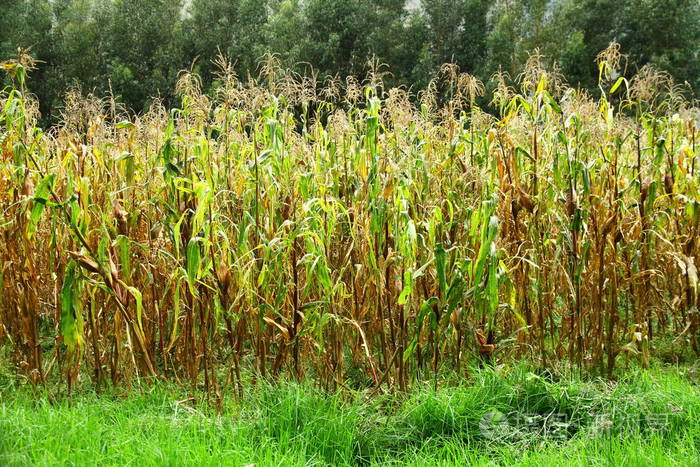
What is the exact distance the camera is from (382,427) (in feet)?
8.28

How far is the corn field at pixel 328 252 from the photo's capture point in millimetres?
2723

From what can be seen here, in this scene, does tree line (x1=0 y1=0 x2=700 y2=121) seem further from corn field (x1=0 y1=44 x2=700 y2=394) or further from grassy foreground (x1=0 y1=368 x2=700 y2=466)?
grassy foreground (x1=0 y1=368 x2=700 y2=466)

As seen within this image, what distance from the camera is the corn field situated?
8.93 feet

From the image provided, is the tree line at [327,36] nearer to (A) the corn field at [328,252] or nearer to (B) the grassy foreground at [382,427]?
(A) the corn field at [328,252]

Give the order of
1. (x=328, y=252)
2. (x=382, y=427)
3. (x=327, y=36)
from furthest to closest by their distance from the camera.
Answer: (x=327, y=36) < (x=328, y=252) < (x=382, y=427)

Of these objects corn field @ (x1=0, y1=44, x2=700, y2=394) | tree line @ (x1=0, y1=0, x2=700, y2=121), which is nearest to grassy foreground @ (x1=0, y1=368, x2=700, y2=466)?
corn field @ (x1=0, y1=44, x2=700, y2=394)

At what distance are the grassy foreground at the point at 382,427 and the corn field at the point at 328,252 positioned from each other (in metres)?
0.23

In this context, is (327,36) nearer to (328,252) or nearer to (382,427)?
(328,252)

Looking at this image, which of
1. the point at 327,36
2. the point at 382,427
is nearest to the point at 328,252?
the point at 382,427

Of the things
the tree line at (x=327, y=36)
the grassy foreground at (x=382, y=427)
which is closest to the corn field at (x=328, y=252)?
the grassy foreground at (x=382, y=427)

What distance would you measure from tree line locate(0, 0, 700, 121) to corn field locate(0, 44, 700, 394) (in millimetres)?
20719

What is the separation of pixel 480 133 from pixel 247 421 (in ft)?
7.22

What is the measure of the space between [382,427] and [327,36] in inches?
991

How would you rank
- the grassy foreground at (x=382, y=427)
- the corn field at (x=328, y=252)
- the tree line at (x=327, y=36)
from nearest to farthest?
the grassy foreground at (x=382, y=427), the corn field at (x=328, y=252), the tree line at (x=327, y=36)
